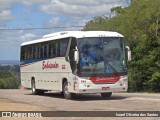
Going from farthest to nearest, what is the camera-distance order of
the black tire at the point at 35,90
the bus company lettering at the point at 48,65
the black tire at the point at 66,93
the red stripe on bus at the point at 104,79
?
1. the black tire at the point at 35,90
2. the bus company lettering at the point at 48,65
3. the black tire at the point at 66,93
4. the red stripe on bus at the point at 104,79

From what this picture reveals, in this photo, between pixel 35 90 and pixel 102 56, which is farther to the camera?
pixel 35 90

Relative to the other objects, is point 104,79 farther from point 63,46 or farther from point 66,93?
point 63,46

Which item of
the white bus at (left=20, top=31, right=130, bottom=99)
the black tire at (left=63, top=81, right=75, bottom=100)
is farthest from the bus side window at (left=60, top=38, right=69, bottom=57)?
the black tire at (left=63, top=81, right=75, bottom=100)

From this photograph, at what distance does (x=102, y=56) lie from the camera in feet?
75.7

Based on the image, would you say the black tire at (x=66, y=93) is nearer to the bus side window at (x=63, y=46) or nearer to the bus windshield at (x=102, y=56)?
the bus side window at (x=63, y=46)

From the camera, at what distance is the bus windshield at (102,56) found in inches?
901

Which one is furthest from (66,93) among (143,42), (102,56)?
(143,42)

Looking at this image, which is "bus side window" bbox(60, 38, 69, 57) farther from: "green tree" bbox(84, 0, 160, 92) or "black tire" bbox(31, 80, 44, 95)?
"green tree" bbox(84, 0, 160, 92)

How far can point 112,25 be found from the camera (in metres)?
62.6

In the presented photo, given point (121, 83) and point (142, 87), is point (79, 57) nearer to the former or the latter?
point (121, 83)

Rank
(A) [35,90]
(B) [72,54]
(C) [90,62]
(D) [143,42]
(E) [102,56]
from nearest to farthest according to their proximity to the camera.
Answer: (C) [90,62], (E) [102,56], (B) [72,54], (A) [35,90], (D) [143,42]

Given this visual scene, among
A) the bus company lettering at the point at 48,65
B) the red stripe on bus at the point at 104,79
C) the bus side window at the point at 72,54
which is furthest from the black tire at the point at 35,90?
the red stripe on bus at the point at 104,79

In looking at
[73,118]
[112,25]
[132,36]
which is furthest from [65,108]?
[112,25]

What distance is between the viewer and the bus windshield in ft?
75.0
